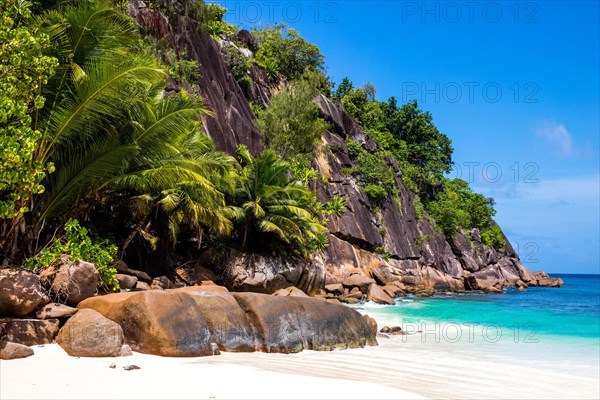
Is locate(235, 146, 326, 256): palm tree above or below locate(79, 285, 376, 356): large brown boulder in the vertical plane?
above

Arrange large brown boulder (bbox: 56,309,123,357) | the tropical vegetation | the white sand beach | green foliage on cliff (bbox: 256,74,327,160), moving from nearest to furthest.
Answer: 1. the white sand beach
2. large brown boulder (bbox: 56,309,123,357)
3. the tropical vegetation
4. green foliage on cliff (bbox: 256,74,327,160)

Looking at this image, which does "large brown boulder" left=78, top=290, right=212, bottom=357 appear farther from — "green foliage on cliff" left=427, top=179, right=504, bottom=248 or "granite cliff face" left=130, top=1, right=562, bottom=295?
"green foliage on cliff" left=427, top=179, right=504, bottom=248

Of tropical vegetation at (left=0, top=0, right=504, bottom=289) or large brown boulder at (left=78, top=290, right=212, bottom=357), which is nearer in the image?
large brown boulder at (left=78, top=290, right=212, bottom=357)

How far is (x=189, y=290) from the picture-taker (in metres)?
9.42

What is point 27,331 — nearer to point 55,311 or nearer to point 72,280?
point 55,311

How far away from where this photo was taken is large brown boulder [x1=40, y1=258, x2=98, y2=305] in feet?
28.8

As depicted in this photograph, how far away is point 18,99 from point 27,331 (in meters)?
3.54

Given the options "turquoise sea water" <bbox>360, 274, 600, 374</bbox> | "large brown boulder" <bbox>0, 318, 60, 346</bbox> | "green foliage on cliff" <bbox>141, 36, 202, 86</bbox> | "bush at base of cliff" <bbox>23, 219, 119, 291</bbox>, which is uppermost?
"green foliage on cliff" <bbox>141, 36, 202, 86</bbox>

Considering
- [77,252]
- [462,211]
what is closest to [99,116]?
[77,252]

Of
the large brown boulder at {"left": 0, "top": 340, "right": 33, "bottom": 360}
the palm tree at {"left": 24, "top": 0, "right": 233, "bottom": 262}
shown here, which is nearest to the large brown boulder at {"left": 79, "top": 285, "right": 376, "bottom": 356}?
the large brown boulder at {"left": 0, "top": 340, "right": 33, "bottom": 360}

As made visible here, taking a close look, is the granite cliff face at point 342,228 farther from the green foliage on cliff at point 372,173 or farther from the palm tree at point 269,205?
the palm tree at point 269,205

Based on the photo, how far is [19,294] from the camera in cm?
786

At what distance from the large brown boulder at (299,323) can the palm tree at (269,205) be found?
9.37 metres

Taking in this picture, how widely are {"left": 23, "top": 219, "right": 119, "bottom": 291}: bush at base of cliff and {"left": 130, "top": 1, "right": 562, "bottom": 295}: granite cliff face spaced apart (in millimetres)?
8565
